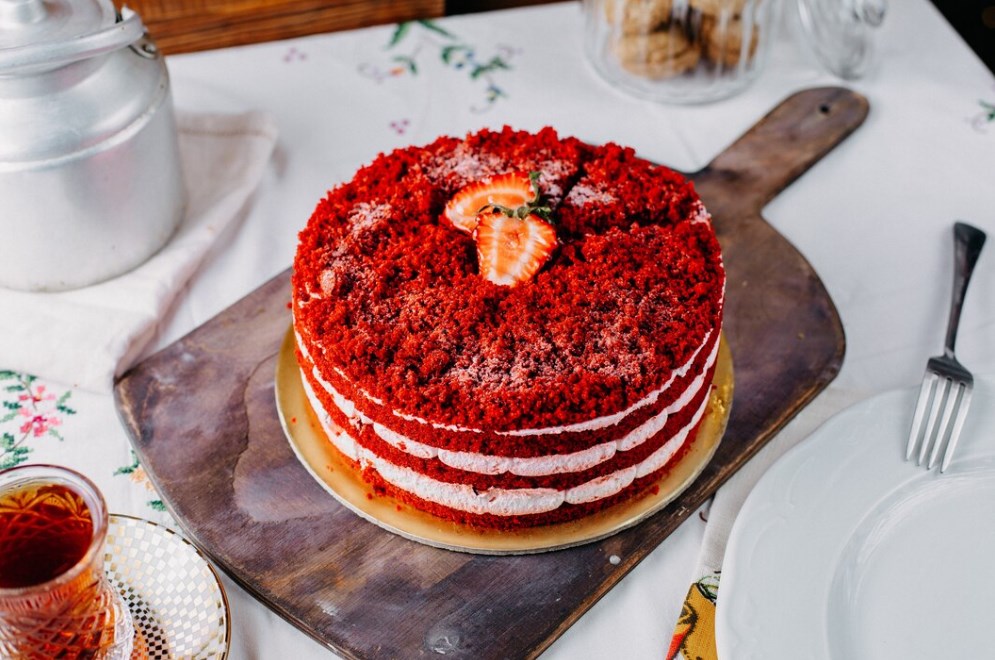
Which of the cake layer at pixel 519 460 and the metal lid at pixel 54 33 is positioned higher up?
the metal lid at pixel 54 33

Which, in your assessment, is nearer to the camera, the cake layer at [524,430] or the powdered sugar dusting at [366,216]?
the cake layer at [524,430]

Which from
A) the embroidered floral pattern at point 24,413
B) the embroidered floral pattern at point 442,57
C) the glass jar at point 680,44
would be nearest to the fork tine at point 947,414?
the glass jar at point 680,44

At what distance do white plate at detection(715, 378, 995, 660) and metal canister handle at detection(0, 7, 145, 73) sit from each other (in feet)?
3.88

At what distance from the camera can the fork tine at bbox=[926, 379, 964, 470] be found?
1487 mm

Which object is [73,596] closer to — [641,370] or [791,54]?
[641,370]

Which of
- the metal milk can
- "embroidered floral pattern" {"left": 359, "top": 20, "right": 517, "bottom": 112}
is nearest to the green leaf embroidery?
"embroidered floral pattern" {"left": 359, "top": 20, "right": 517, "bottom": 112}

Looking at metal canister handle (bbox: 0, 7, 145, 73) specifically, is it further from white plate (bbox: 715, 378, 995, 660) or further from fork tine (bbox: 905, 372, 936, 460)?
fork tine (bbox: 905, 372, 936, 460)

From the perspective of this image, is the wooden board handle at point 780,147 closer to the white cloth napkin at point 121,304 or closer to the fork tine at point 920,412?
the fork tine at point 920,412

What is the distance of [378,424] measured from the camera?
55.9 inches

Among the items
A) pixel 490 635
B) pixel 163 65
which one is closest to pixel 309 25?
pixel 163 65

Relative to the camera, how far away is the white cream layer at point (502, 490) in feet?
4.73

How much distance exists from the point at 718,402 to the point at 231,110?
1.28m

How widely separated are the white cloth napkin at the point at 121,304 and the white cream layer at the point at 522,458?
0.51 metres

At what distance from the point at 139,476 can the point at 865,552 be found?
42.5 inches
